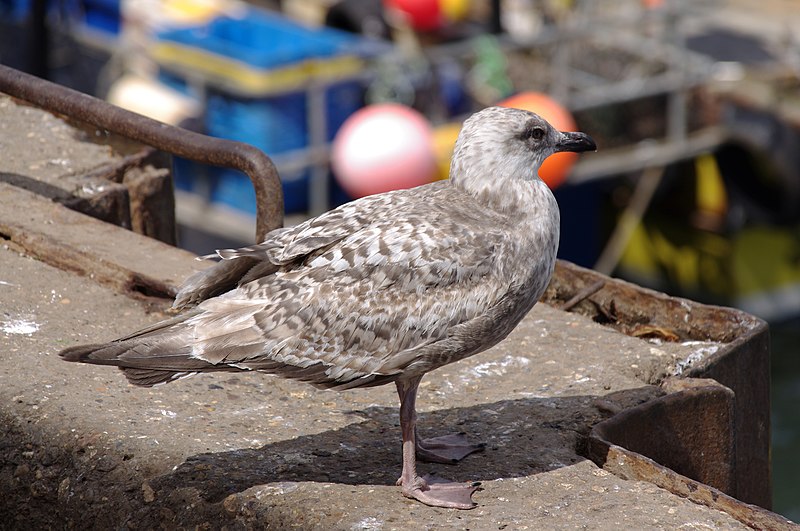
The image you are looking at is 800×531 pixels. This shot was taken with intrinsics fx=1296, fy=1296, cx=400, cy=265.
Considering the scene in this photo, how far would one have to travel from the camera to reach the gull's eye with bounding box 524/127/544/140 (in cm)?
403

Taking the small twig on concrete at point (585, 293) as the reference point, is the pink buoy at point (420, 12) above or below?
below

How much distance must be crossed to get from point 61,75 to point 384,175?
4.43 m

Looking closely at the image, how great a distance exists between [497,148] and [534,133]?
15cm

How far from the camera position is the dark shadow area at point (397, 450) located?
12.1 feet

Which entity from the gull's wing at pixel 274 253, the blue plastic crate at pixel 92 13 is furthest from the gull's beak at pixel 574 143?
the blue plastic crate at pixel 92 13

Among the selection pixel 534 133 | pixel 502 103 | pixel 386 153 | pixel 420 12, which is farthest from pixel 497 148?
pixel 420 12

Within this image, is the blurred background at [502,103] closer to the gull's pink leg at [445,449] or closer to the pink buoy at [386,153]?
the pink buoy at [386,153]

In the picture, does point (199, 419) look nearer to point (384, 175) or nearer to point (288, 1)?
point (384, 175)

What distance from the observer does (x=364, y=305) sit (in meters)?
3.66

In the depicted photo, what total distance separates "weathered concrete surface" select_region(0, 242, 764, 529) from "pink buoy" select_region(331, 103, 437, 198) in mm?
6357

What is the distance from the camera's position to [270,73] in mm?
11727

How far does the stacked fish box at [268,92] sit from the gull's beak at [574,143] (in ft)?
25.4

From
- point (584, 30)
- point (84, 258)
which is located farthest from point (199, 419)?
point (584, 30)

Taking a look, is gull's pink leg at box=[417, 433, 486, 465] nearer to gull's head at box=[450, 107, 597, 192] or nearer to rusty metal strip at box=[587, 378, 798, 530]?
rusty metal strip at box=[587, 378, 798, 530]
